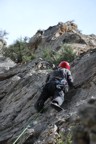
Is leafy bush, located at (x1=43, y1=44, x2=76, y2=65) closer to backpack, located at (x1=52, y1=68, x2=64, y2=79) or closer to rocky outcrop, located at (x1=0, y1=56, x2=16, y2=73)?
rocky outcrop, located at (x1=0, y1=56, x2=16, y2=73)

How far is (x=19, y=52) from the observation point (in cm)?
2703

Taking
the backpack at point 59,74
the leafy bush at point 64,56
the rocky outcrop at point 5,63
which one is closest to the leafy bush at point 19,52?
the rocky outcrop at point 5,63

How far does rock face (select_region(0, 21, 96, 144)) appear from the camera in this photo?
8.92 metres

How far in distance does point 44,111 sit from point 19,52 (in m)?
15.1

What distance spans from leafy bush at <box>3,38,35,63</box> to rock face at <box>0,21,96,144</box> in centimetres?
678

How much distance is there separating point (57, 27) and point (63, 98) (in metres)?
17.8

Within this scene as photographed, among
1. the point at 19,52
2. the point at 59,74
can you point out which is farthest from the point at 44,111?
the point at 19,52

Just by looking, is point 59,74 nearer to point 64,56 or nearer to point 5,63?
point 64,56

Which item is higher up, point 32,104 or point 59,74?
point 59,74

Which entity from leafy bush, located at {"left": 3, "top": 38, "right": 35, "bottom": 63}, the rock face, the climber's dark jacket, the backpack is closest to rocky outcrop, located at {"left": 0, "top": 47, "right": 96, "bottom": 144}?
the rock face

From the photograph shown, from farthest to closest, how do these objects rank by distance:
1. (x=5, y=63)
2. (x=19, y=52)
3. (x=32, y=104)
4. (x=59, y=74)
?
(x=19, y=52) → (x=5, y=63) → (x=32, y=104) → (x=59, y=74)

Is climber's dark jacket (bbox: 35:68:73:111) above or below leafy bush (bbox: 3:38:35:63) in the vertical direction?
below

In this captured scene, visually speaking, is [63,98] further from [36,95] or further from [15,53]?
[15,53]

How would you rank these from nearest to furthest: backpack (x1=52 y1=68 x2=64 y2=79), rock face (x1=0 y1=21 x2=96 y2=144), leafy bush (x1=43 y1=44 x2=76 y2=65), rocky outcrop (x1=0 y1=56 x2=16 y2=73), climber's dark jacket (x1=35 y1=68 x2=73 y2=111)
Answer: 1. rock face (x1=0 y1=21 x2=96 y2=144)
2. climber's dark jacket (x1=35 y1=68 x2=73 y2=111)
3. backpack (x1=52 y1=68 x2=64 y2=79)
4. leafy bush (x1=43 y1=44 x2=76 y2=65)
5. rocky outcrop (x1=0 y1=56 x2=16 y2=73)
